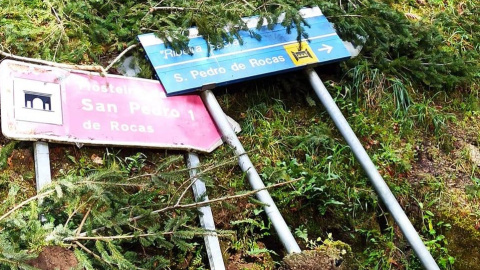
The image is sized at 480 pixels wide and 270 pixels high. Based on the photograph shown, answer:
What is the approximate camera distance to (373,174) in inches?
160

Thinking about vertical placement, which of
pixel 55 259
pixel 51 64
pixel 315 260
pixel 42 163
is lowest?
pixel 315 260

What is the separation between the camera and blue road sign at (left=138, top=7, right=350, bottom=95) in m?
4.12

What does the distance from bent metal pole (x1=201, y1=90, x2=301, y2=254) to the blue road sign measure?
16 cm

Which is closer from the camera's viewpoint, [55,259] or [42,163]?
[55,259]

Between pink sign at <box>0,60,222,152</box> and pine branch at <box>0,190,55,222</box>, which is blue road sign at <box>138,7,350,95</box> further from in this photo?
pine branch at <box>0,190,55,222</box>

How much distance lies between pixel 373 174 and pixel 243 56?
4.55 feet

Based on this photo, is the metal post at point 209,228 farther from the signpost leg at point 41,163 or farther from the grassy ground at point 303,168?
the signpost leg at point 41,163

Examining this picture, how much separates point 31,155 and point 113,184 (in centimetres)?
83

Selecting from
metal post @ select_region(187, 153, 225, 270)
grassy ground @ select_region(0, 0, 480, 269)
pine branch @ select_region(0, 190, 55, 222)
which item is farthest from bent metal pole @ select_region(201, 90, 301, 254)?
pine branch @ select_region(0, 190, 55, 222)

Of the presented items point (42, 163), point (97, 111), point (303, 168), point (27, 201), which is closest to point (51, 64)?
point (97, 111)

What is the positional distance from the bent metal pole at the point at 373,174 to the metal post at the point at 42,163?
219 cm

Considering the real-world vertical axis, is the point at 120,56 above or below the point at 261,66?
above

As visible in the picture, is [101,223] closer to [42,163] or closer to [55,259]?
[55,259]

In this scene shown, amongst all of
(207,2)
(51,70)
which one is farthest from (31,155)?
(207,2)
